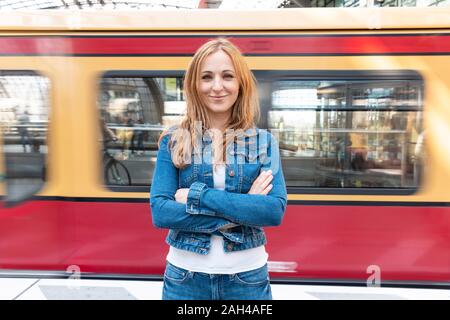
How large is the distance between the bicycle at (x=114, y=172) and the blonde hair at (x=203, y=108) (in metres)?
2.06

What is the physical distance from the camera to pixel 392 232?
10.5 ft

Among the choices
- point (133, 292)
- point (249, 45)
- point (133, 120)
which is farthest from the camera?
point (133, 120)

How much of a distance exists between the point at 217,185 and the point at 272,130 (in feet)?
6.51

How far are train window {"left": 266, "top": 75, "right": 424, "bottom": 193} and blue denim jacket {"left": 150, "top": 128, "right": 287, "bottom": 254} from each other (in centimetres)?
189

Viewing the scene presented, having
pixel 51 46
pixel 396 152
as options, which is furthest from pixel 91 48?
pixel 396 152

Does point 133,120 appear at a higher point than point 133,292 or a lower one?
higher

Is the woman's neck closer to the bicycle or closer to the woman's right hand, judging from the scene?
the woman's right hand

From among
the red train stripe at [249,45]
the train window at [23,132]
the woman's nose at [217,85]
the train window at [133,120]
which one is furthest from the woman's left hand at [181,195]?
the train window at [23,132]

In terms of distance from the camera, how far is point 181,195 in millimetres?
1334

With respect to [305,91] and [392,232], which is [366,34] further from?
[392,232]

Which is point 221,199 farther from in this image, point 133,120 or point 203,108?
point 133,120

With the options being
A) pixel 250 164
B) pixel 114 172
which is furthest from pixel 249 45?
pixel 250 164

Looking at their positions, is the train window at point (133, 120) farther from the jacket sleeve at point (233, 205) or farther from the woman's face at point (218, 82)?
the jacket sleeve at point (233, 205)

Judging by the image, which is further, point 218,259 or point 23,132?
point 23,132
